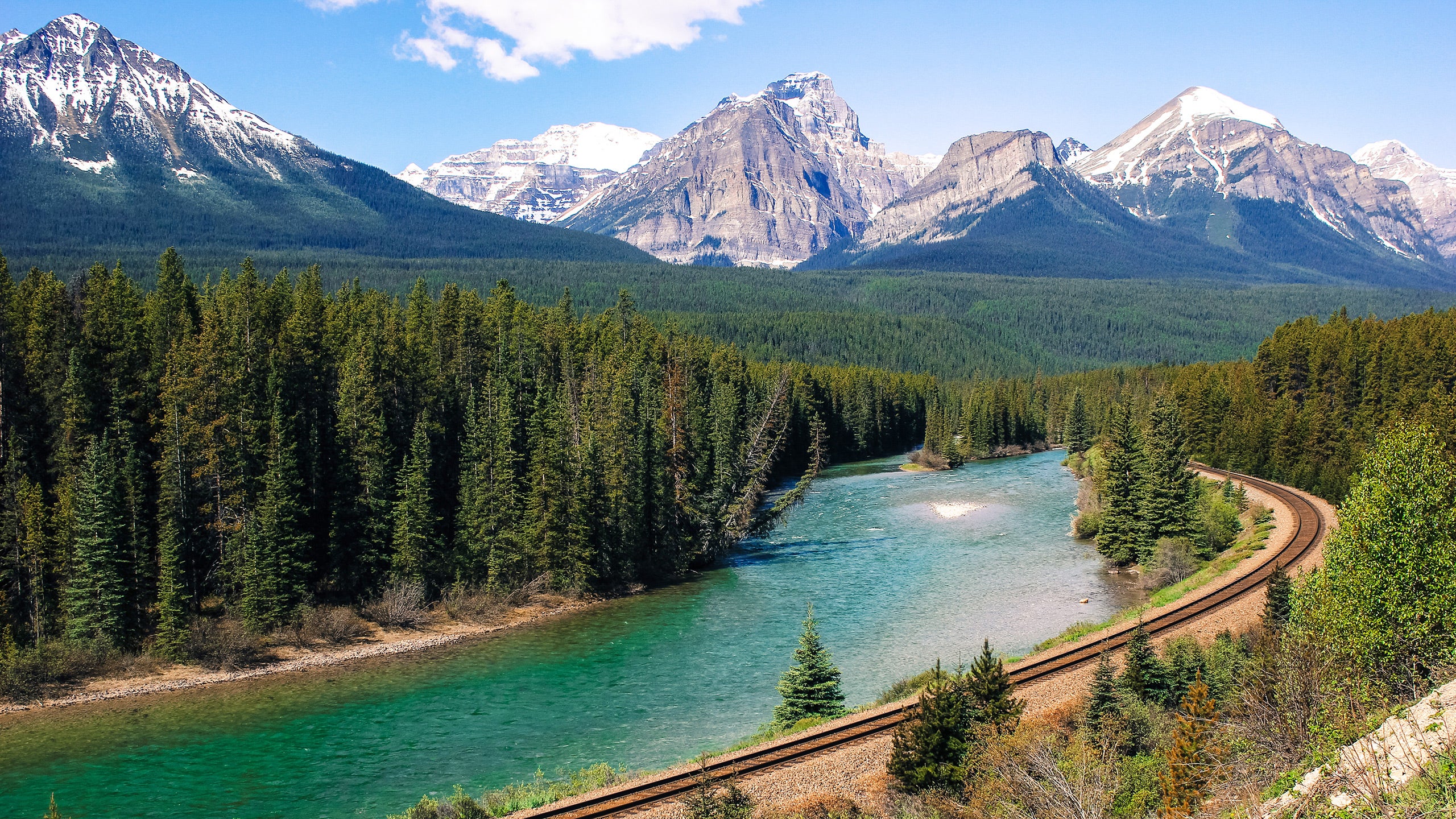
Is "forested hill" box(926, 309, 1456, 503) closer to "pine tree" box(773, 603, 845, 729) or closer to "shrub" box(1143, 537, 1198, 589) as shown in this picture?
"shrub" box(1143, 537, 1198, 589)

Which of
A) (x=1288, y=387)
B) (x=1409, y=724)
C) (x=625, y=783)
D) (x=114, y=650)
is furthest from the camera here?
(x=1288, y=387)

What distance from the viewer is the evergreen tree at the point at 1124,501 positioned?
2409 inches

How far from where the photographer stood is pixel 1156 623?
40812 millimetres

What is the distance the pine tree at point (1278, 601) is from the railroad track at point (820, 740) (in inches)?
188

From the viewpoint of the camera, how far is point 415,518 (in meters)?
54.1

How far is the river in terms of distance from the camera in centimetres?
3225

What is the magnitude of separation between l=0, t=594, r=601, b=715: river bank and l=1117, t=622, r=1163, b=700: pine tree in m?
33.2

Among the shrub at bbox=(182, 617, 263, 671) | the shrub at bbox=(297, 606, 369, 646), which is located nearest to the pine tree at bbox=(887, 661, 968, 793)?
the shrub at bbox=(297, 606, 369, 646)

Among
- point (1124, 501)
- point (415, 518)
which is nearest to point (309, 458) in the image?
point (415, 518)

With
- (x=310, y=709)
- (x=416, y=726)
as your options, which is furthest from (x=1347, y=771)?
(x=310, y=709)

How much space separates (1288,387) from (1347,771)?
97562 mm

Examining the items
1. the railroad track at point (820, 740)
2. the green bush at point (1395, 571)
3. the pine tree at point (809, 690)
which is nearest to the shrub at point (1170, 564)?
the railroad track at point (820, 740)

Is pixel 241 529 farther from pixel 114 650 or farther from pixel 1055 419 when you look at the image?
pixel 1055 419

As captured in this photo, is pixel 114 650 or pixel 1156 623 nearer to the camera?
pixel 1156 623
